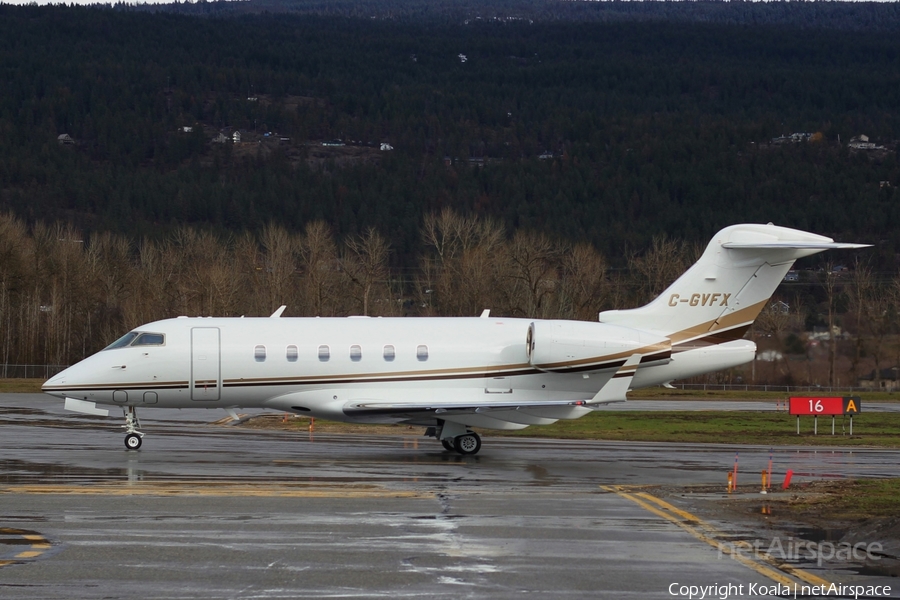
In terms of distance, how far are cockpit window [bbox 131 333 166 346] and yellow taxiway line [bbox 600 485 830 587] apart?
11.3m

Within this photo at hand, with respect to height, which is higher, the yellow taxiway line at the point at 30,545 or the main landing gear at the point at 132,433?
the main landing gear at the point at 132,433

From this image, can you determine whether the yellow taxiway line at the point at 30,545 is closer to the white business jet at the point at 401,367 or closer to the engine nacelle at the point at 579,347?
the white business jet at the point at 401,367

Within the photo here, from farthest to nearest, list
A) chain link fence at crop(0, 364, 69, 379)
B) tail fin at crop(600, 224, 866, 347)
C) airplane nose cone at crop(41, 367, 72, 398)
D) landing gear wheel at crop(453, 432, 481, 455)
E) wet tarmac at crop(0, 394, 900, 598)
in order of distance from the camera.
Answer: chain link fence at crop(0, 364, 69, 379)
tail fin at crop(600, 224, 866, 347)
landing gear wheel at crop(453, 432, 481, 455)
airplane nose cone at crop(41, 367, 72, 398)
wet tarmac at crop(0, 394, 900, 598)

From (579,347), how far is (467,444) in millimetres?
3523

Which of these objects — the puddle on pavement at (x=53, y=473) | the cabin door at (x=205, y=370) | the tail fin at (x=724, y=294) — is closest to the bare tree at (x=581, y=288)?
the tail fin at (x=724, y=294)

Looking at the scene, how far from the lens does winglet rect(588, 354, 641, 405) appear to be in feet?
89.9

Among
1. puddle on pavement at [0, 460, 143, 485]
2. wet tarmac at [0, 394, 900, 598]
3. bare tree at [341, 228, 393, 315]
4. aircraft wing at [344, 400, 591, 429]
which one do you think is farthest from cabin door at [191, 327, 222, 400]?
bare tree at [341, 228, 393, 315]

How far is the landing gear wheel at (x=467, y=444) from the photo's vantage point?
27531mm

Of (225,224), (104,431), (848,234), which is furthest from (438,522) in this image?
(225,224)

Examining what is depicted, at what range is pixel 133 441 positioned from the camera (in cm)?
2712

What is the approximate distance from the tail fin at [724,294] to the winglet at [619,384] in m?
1.60

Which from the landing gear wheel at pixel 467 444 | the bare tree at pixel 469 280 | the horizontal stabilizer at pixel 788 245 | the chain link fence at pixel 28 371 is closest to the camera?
the horizontal stabilizer at pixel 788 245

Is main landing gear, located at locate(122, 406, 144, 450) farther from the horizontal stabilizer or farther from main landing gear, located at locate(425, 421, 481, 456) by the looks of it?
the horizontal stabilizer

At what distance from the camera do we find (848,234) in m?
172
